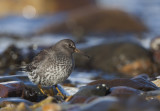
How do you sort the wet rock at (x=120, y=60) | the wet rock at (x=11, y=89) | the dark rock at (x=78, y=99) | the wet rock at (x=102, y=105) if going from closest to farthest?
1. the wet rock at (x=102, y=105)
2. the dark rock at (x=78, y=99)
3. the wet rock at (x=11, y=89)
4. the wet rock at (x=120, y=60)

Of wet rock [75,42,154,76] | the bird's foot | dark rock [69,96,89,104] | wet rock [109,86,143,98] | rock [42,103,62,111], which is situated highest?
wet rock [75,42,154,76]

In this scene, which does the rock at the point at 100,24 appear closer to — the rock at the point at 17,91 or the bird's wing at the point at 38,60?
the bird's wing at the point at 38,60

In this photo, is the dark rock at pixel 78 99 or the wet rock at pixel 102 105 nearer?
the wet rock at pixel 102 105

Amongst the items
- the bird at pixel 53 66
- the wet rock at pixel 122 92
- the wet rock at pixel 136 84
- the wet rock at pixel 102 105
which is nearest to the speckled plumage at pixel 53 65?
the bird at pixel 53 66

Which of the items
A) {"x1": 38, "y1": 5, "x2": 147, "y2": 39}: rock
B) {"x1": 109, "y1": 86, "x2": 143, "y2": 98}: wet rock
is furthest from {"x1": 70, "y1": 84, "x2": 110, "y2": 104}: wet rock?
{"x1": 38, "y1": 5, "x2": 147, "y2": 39}: rock

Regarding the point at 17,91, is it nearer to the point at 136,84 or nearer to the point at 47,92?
the point at 47,92

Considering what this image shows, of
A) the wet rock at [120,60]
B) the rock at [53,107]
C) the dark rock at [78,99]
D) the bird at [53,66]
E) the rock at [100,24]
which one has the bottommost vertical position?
the rock at [53,107]

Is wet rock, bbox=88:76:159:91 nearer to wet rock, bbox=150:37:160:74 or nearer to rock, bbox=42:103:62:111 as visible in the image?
rock, bbox=42:103:62:111

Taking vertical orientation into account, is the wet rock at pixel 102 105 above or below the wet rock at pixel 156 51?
below
